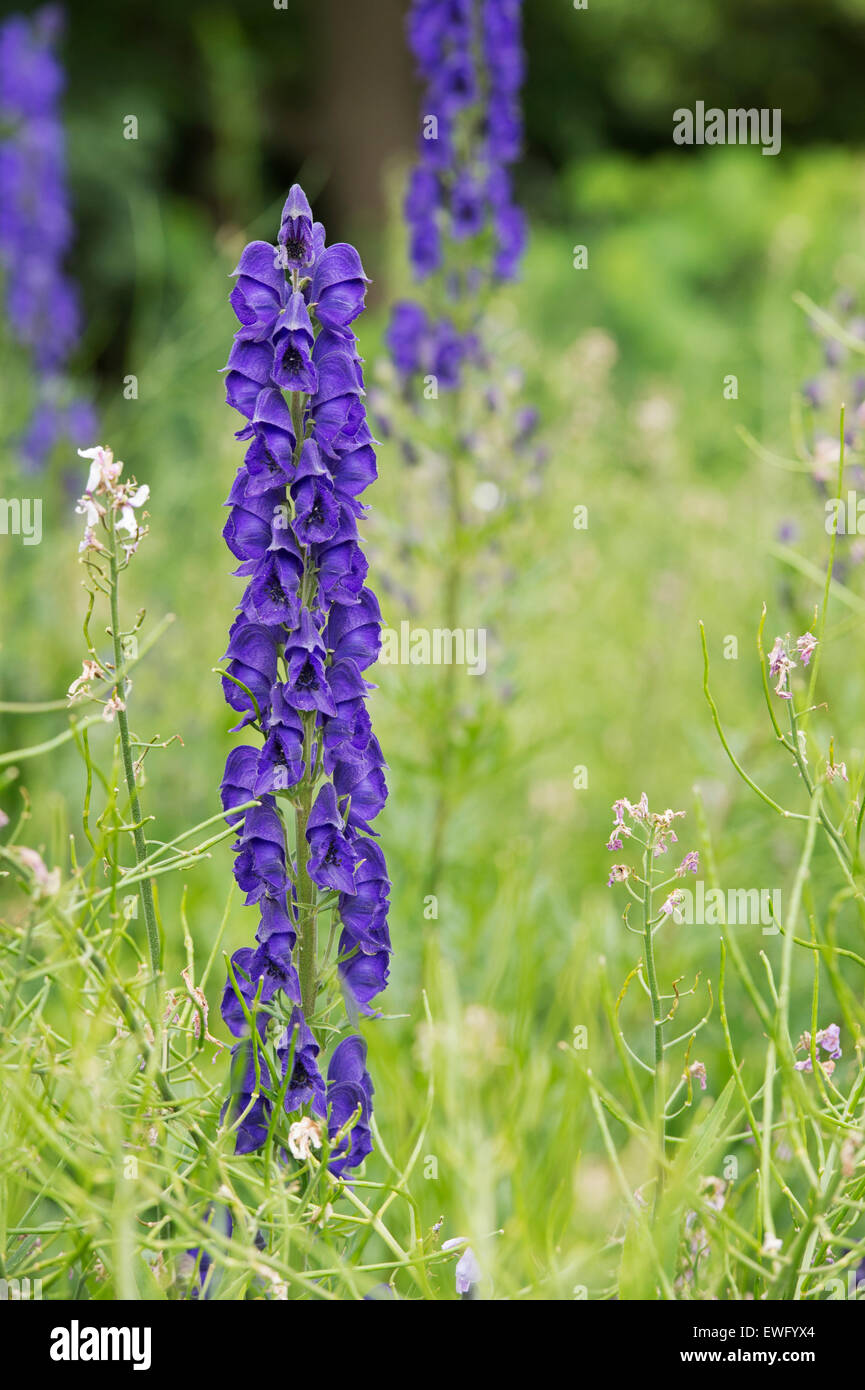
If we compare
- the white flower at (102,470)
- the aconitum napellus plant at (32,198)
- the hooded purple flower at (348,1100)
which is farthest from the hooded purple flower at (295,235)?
the aconitum napellus plant at (32,198)

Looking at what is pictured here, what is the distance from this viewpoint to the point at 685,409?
863 centimetres

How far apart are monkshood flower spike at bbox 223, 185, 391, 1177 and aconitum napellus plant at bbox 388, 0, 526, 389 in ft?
6.80

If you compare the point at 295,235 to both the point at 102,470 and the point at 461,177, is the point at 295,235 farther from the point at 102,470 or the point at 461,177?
the point at 461,177

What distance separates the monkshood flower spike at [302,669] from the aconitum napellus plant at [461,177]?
2073 millimetres

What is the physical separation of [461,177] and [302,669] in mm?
2434

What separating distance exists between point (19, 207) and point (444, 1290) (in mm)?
4996

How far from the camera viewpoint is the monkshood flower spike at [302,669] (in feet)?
4.58

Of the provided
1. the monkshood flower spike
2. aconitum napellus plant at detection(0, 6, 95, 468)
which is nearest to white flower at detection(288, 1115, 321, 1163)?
the monkshood flower spike

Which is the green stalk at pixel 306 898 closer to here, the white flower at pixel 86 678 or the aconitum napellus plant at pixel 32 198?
the white flower at pixel 86 678

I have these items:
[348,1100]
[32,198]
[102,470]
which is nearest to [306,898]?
[348,1100]

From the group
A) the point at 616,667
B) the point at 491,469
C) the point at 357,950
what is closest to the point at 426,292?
the point at 491,469

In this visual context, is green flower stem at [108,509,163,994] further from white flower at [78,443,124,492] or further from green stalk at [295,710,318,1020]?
green stalk at [295,710,318,1020]

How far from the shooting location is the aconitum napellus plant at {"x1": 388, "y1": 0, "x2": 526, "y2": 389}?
11.2ft
